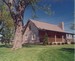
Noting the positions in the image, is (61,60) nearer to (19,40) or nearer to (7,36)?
(19,40)

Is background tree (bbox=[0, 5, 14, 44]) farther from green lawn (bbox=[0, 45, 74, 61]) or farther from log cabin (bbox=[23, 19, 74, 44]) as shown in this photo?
green lawn (bbox=[0, 45, 74, 61])

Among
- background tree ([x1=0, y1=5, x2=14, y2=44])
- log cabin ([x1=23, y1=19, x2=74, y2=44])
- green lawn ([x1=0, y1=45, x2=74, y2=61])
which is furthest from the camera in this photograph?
log cabin ([x1=23, y1=19, x2=74, y2=44])

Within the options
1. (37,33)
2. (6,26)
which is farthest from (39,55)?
(6,26)

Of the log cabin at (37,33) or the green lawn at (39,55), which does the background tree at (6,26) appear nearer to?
the log cabin at (37,33)

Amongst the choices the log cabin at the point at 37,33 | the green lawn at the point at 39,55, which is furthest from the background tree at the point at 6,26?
the green lawn at the point at 39,55

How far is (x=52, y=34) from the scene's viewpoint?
147 feet

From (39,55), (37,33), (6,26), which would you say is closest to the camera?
(39,55)

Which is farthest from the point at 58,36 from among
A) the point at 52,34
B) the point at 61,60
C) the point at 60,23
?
the point at 61,60

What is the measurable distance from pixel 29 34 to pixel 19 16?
2125 centimetres

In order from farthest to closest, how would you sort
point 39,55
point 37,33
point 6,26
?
point 6,26 < point 37,33 < point 39,55

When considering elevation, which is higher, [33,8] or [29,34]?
[33,8]

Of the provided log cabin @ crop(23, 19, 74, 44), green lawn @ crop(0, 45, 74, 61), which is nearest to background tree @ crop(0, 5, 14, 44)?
log cabin @ crop(23, 19, 74, 44)

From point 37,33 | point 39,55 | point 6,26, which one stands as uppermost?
point 6,26

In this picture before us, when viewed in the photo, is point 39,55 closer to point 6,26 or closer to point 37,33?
point 37,33
